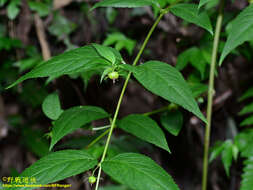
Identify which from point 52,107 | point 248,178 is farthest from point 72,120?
point 248,178

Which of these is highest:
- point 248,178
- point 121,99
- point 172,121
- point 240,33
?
point 240,33

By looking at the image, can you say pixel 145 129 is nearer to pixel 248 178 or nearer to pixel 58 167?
pixel 58 167

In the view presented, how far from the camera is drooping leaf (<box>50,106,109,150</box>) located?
874mm

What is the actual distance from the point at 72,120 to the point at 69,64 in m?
0.25

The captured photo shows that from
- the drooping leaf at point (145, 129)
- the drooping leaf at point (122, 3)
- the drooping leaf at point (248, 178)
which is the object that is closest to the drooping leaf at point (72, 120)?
the drooping leaf at point (145, 129)

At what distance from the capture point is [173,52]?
95.1 inches

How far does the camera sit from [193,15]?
978 mm

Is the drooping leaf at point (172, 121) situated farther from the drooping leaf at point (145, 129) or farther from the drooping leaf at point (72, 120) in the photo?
the drooping leaf at point (72, 120)

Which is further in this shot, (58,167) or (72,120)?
(72,120)

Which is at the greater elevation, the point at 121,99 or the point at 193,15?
the point at 193,15

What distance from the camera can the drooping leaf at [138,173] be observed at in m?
0.66

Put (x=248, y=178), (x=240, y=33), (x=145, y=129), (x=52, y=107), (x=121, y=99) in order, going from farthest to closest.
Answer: (x=248, y=178) → (x=52, y=107) → (x=145, y=129) → (x=121, y=99) → (x=240, y=33)

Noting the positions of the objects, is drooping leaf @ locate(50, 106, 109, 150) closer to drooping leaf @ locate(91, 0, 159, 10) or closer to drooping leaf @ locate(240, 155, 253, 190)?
drooping leaf @ locate(91, 0, 159, 10)

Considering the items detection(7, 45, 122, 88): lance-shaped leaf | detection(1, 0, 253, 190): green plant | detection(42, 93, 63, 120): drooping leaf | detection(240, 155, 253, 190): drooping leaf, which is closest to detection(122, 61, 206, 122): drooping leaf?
detection(1, 0, 253, 190): green plant
